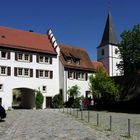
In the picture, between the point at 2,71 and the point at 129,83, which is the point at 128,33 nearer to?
the point at 129,83

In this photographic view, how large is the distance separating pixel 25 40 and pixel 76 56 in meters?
10.7

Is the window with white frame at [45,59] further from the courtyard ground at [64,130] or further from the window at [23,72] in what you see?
the courtyard ground at [64,130]

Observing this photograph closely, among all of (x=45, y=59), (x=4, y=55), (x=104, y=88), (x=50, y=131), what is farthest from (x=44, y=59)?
(x=50, y=131)

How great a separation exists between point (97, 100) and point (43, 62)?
10866 millimetres

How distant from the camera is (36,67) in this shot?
5878 cm

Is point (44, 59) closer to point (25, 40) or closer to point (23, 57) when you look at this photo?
point (23, 57)

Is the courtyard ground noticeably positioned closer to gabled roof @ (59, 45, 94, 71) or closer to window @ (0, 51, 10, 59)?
window @ (0, 51, 10, 59)

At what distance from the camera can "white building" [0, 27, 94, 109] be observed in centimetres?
5534

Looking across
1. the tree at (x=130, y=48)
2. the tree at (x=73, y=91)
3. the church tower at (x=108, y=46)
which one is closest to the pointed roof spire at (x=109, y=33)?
the church tower at (x=108, y=46)

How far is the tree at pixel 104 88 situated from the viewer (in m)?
52.2

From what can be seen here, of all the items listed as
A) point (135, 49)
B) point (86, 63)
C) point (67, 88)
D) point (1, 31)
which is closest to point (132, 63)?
point (135, 49)

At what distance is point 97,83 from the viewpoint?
53.5m

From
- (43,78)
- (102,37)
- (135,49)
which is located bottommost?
(43,78)

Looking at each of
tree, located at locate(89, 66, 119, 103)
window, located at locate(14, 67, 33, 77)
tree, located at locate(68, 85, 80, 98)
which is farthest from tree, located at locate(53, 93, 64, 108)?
tree, located at locate(89, 66, 119, 103)
